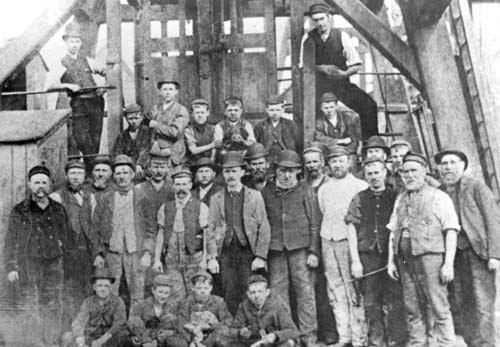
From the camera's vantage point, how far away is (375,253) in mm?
5305

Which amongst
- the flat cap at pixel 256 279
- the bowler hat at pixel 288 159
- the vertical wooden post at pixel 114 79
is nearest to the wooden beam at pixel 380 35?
the bowler hat at pixel 288 159

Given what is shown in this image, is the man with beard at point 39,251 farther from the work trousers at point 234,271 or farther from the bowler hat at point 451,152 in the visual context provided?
the bowler hat at point 451,152

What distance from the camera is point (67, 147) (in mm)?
6215

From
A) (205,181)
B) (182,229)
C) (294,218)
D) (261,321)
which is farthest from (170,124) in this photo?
(261,321)

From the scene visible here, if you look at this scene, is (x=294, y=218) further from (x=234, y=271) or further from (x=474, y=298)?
(x=474, y=298)

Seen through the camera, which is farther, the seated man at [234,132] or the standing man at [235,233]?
the seated man at [234,132]

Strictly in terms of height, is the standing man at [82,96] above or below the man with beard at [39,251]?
above

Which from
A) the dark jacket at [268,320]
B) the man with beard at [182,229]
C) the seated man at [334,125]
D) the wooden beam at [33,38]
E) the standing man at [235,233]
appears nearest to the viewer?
the dark jacket at [268,320]

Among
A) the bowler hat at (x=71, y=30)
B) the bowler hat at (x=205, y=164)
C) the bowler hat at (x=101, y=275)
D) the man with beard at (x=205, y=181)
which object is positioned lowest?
the bowler hat at (x=101, y=275)

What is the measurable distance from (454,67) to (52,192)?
126 inches

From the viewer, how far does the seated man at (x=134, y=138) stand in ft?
20.2

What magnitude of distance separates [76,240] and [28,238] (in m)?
0.36

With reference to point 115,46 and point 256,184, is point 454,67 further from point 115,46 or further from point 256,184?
point 115,46

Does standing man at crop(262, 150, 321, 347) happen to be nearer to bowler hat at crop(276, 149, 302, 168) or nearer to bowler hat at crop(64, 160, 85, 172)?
bowler hat at crop(276, 149, 302, 168)
